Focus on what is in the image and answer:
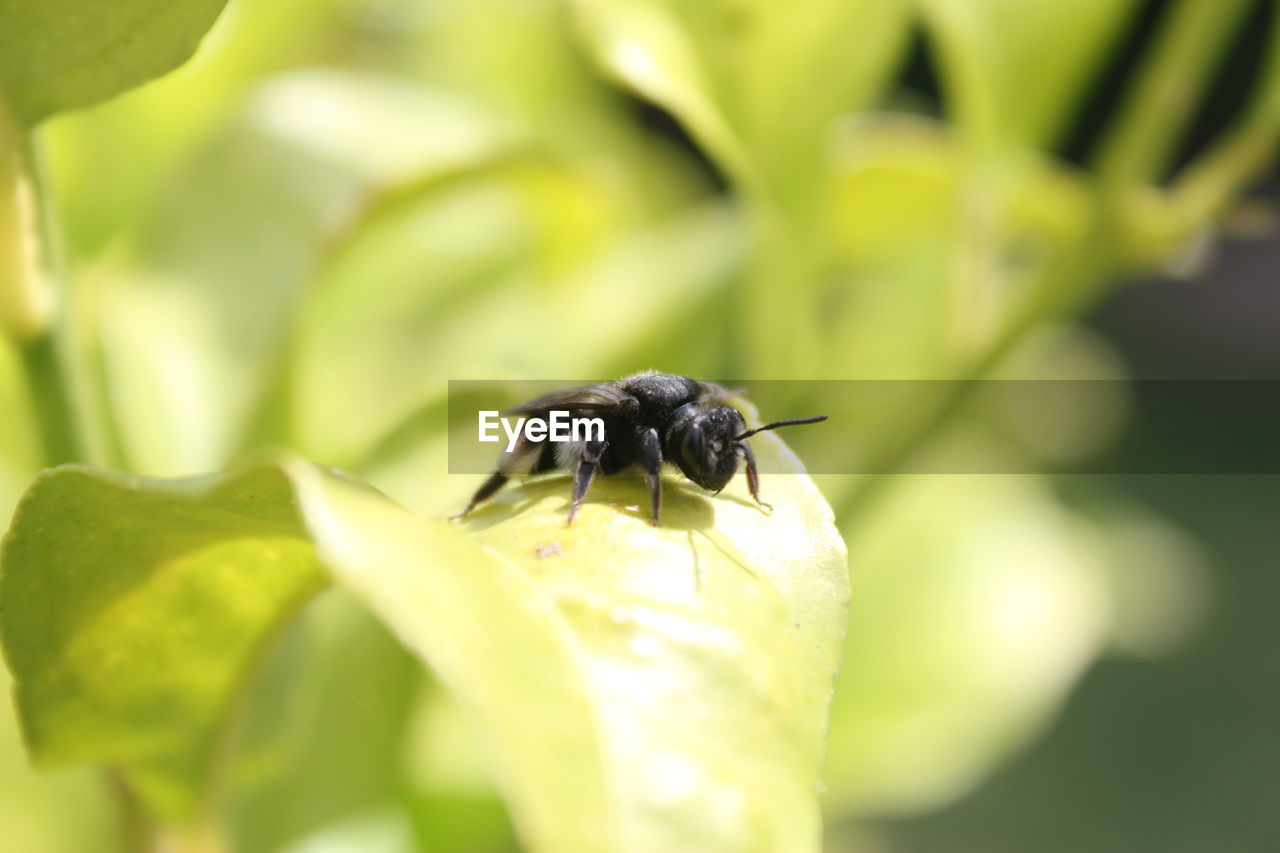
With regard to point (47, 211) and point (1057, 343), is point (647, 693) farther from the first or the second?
point (1057, 343)

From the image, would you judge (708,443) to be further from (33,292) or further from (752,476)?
(33,292)

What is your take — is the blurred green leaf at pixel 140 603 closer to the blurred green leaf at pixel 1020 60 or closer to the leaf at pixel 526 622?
the leaf at pixel 526 622

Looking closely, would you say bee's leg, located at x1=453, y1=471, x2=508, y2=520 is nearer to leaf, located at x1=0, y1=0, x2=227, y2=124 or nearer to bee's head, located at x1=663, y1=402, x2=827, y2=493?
bee's head, located at x1=663, y1=402, x2=827, y2=493

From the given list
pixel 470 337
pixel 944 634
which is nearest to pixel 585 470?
pixel 470 337

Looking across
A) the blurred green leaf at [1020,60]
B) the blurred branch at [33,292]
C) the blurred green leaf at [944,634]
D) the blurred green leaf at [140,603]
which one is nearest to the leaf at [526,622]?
the blurred green leaf at [140,603]

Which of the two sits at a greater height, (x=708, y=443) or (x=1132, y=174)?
(x=1132, y=174)

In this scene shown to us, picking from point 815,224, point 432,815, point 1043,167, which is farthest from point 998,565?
point 432,815
